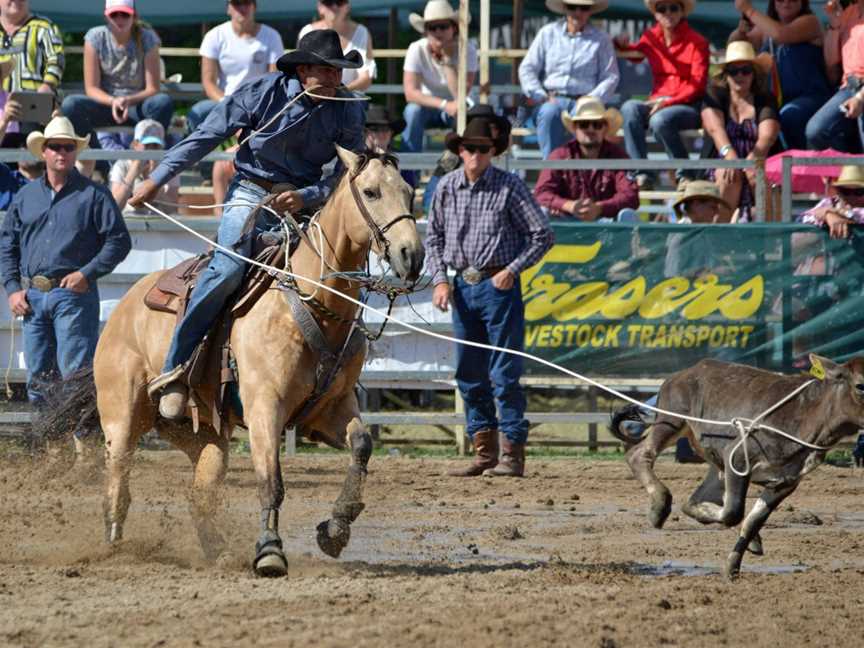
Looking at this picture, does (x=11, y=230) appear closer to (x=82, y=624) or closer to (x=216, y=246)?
(x=216, y=246)

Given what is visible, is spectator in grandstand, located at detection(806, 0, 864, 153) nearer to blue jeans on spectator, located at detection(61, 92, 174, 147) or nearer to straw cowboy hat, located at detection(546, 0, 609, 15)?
straw cowboy hat, located at detection(546, 0, 609, 15)

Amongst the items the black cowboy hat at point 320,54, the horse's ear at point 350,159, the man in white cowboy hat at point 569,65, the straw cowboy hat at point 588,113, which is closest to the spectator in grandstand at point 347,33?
the man in white cowboy hat at point 569,65

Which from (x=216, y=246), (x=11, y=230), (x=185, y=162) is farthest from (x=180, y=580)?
(x=11, y=230)

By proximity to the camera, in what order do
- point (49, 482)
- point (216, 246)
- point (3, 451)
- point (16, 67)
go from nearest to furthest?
1. point (216, 246)
2. point (49, 482)
3. point (3, 451)
4. point (16, 67)

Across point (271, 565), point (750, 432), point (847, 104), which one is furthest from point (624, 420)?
point (847, 104)

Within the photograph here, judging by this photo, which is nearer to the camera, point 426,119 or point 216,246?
point 216,246

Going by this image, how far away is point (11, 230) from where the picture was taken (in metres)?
11.6

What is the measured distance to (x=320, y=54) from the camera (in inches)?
306

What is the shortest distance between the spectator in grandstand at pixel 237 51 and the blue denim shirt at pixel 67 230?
8.48ft

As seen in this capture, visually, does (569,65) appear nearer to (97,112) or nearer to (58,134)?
(97,112)

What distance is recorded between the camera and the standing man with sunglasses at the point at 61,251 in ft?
37.3

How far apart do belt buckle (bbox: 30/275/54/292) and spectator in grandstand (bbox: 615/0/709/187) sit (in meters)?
5.36

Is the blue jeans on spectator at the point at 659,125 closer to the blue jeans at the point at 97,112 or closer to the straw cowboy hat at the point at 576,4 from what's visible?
the straw cowboy hat at the point at 576,4

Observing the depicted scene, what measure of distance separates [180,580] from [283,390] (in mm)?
1036
